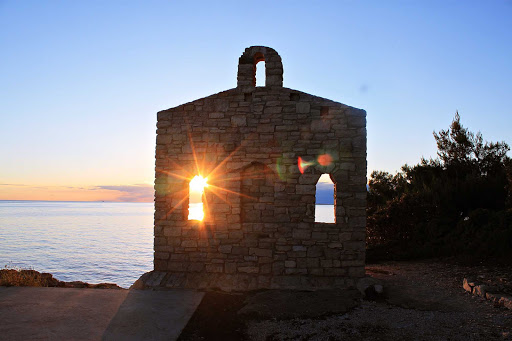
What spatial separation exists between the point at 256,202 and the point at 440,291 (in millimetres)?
4383

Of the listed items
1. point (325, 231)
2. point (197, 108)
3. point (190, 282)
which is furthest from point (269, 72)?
point (190, 282)

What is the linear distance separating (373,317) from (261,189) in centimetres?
358

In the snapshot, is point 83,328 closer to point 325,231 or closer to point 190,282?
point 190,282


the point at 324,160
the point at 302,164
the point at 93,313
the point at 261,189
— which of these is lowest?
the point at 93,313

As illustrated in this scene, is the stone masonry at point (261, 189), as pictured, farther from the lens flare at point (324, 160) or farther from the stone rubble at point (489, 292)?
the stone rubble at point (489, 292)

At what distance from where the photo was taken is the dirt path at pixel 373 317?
208 inches

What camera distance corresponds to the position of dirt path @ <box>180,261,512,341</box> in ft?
17.3

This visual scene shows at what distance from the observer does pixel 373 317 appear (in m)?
6.01

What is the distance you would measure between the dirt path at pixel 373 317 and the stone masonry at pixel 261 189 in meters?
0.84

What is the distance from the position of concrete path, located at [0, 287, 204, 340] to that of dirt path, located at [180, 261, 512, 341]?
17.5 inches

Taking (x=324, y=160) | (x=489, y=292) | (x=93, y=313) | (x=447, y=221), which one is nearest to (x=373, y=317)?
(x=489, y=292)

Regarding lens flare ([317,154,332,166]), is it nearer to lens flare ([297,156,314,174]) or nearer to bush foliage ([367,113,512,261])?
lens flare ([297,156,314,174])

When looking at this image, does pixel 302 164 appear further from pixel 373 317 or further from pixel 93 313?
pixel 93 313

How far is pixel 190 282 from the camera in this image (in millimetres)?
8070
